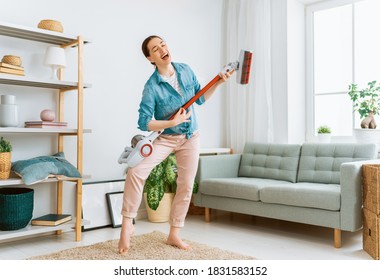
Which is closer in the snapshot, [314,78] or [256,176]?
[256,176]

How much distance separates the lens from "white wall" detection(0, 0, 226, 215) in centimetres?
297

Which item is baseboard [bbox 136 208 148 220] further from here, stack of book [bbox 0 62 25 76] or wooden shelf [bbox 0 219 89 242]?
stack of book [bbox 0 62 25 76]

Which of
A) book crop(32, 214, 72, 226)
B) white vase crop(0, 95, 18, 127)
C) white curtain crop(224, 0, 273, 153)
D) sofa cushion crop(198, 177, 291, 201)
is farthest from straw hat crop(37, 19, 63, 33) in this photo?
white curtain crop(224, 0, 273, 153)

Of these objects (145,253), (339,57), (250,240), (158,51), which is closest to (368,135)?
(339,57)

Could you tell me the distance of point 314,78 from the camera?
4.11 metres

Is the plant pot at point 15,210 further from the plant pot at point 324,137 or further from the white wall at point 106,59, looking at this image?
the plant pot at point 324,137

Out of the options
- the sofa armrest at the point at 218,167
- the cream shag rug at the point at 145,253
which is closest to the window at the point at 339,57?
the sofa armrest at the point at 218,167

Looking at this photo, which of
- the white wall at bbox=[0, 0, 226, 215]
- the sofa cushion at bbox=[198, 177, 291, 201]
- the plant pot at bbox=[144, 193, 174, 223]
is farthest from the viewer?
the plant pot at bbox=[144, 193, 174, 223]

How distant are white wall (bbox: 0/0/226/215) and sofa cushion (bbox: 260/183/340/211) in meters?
1.38

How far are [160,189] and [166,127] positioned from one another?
120cm

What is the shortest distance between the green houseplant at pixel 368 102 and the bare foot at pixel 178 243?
192 cm
